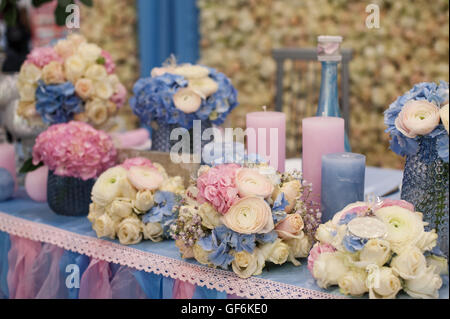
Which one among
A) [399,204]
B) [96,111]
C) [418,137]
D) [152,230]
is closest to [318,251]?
[399,204]

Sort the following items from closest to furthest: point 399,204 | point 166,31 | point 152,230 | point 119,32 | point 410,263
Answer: point 410,263, point 399,204, point 152,230, point 166,31, point 119,32

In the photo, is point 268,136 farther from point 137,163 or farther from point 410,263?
point 410,263

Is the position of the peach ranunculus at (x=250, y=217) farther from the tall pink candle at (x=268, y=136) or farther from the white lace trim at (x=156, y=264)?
the tall pink candle at (x=268, y=136)

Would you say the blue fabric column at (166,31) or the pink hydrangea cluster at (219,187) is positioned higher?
the blue fabric column at (166,31)

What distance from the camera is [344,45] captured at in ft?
10.2

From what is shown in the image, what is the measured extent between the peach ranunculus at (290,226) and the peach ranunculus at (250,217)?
0.04 meters

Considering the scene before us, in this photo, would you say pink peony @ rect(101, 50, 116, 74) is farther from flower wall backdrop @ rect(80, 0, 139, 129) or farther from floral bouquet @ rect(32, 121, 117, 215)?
flower wall backdrop @ rect(80, 0, 139, 129)

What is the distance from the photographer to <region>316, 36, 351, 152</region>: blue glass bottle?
1269mm

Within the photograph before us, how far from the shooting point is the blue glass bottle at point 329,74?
127 centimetres

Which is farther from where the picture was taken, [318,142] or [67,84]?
[67,84]

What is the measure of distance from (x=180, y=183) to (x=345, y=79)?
1.21m

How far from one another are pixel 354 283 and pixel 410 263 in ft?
0.30

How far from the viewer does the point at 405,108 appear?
0.99m

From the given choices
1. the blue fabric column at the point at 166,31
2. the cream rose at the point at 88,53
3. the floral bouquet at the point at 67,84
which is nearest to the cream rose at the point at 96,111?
the floral bouquet at the point at 67,84
